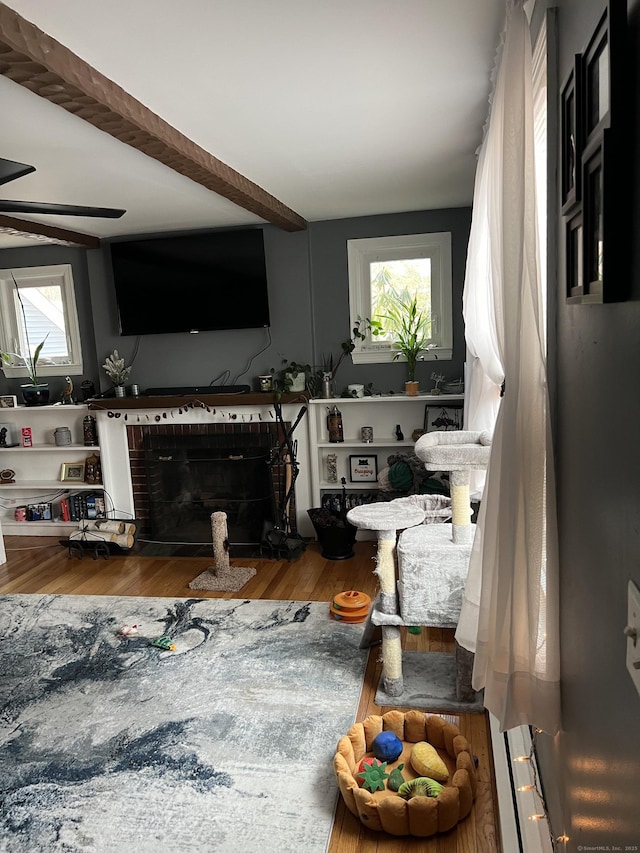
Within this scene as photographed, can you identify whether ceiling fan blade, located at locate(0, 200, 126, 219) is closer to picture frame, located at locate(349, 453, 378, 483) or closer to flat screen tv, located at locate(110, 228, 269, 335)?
flat screen tv, located at locate(110, 228, 269, 335)

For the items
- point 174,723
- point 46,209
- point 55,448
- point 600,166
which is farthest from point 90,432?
point 600,166

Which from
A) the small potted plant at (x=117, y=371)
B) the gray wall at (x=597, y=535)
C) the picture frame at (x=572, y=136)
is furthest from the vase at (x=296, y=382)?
the picture frame at (x=572, y=136)

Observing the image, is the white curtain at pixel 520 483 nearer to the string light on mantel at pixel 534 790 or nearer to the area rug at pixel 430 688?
the string light on mantel at pixel 534 790

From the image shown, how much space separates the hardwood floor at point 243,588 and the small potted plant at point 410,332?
52.1 inches

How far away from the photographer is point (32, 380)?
206 inches

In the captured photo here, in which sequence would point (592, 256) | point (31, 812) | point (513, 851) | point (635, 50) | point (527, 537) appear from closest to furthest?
point (635, 50) → point (592, 256) → point (527, 537) → point (513, 851) → point (31, 812)

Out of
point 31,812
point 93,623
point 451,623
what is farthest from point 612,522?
point 93,623

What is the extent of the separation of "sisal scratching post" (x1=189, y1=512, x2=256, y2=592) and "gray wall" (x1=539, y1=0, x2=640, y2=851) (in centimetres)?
291

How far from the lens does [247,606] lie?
3.74 meters

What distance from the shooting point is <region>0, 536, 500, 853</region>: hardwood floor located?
8.87 feet

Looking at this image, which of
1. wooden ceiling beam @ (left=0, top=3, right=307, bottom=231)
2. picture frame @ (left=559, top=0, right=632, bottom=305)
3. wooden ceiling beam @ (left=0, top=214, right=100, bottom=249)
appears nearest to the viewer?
picture frame @ (left=559, top=0, right=632, bottom=305)

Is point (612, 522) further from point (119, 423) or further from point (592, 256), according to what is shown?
point (119, 423)

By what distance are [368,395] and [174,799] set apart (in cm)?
310

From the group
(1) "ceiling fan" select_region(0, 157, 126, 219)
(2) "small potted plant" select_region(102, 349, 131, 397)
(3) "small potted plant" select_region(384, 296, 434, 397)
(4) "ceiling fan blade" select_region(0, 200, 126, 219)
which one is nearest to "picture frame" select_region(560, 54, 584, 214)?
(1) "ceiling fan" select_region(0, 157, 126, 219)
